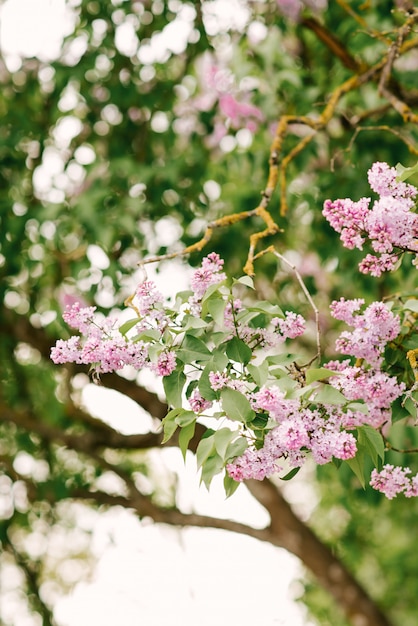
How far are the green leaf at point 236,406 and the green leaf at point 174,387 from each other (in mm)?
100

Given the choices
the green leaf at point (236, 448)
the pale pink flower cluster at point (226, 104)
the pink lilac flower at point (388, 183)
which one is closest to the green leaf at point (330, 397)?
the green leaf at point (236, 448)

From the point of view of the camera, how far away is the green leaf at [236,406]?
1210mm

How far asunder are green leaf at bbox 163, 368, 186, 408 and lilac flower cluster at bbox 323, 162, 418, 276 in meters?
0.37

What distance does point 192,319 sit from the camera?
1.29 metres

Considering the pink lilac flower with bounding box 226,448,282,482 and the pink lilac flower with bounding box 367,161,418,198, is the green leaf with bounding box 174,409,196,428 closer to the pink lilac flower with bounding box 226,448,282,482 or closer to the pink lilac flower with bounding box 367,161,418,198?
the pink lilac flower with bounding box 226,448,282,482

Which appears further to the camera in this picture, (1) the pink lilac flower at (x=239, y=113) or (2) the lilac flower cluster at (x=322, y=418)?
(1) the pink lilac flower at (x=239, y=113)

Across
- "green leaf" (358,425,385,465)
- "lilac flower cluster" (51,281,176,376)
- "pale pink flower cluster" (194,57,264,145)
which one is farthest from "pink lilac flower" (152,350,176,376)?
"pale pink flower cluster" (194,57,264,145)

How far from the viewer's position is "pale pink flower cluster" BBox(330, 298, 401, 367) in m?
1.40

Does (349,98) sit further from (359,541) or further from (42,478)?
(359,541)

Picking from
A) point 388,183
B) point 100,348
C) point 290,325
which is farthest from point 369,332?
point 100,348

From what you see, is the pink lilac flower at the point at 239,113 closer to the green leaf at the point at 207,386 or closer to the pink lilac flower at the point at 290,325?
the pink lilac flower at the point at 290,325

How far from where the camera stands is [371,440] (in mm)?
1284

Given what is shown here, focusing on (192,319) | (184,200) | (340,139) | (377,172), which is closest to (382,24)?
(340,139)

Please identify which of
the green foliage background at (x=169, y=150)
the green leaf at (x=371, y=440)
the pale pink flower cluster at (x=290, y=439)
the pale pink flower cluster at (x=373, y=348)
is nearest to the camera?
the pale pink flower cluster at (x=290, y=439)
